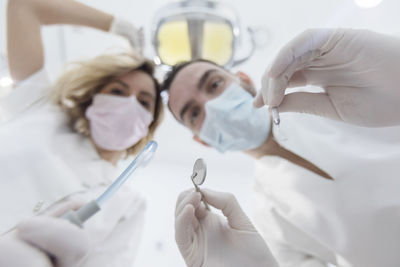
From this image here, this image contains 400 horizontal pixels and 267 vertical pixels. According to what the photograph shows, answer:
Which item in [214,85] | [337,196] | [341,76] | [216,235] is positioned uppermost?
[341,76]

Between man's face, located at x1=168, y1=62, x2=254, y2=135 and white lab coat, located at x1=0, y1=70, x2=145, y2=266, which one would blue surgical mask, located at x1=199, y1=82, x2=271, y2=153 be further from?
white lab coat, located at x1=0, y1=70, x2=145, y2=266

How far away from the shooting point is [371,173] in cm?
65

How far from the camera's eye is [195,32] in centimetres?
101

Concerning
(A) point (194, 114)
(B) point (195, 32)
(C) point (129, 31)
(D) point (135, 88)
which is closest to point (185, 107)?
(A) point (194, 114)

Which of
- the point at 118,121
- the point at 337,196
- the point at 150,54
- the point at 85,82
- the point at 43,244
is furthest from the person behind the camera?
the point at 150,54

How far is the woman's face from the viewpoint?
916 millimetres

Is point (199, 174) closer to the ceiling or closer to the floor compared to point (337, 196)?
closer to the ceiling

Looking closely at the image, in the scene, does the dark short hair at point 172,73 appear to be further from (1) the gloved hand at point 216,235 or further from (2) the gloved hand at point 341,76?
(1) the gloved hand at point 216,235

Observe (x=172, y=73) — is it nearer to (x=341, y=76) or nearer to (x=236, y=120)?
(x=236, y=120)

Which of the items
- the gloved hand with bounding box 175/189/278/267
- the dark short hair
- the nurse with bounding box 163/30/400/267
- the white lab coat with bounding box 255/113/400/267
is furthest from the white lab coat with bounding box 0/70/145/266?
the white lab coat with bounding box 255/113/400/267

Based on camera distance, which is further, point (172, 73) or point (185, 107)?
point (172, 73)

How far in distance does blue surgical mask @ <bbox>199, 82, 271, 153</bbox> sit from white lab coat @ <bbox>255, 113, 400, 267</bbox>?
82 mm

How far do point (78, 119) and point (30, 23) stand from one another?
1.16ft

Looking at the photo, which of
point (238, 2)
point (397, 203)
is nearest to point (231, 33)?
point (238, 2)
